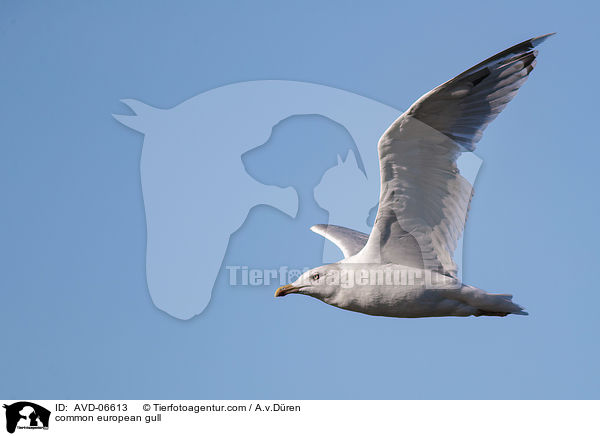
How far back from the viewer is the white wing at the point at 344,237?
12.0m

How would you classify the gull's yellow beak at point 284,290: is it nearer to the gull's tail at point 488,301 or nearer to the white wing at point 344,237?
the white wing at point 344,237

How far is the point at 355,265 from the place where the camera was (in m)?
10.4

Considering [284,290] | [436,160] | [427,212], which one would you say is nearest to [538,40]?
[436,160]

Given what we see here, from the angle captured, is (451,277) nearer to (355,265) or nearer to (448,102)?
(355,265)

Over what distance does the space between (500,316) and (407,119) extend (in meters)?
3.13

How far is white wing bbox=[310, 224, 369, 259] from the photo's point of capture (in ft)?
39.5

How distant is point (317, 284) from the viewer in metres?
10.5

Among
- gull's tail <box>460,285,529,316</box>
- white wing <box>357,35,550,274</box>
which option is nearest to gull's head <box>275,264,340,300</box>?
white wing <box>357,35,550,274</box>

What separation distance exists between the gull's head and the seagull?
13 millimetres

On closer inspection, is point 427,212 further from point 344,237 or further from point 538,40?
point 344,237

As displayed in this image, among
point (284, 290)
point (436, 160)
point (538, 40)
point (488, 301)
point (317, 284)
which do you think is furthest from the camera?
point (284, 290)

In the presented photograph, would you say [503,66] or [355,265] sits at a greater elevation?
[503,66]

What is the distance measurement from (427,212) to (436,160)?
0.79m
